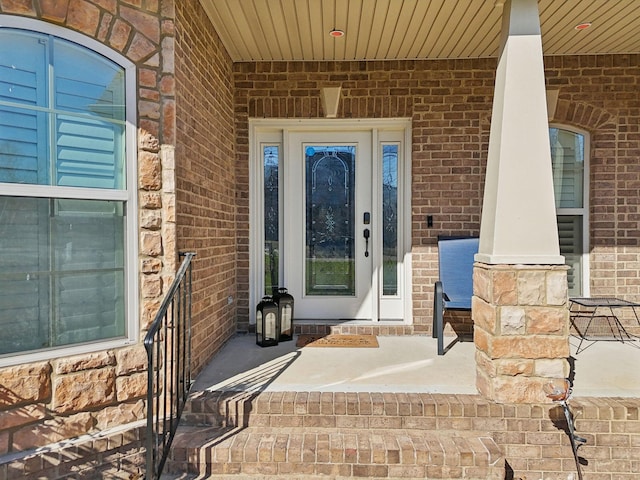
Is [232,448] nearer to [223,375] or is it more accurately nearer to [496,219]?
[223,375]

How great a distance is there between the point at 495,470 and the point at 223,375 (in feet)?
5.72

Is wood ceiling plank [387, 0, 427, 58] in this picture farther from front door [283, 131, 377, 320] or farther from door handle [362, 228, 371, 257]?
door handle [362, 228, 371, 257]

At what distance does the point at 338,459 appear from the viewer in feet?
6.83

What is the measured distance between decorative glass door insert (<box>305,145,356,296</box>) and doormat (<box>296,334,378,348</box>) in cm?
48

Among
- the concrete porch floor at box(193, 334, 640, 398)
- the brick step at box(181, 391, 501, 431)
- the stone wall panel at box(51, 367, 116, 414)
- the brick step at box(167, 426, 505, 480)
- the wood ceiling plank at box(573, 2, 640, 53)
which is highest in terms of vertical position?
the wood ceiling plank at box(573, 2, 640, 53)

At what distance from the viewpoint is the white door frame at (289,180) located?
3809 millimetres

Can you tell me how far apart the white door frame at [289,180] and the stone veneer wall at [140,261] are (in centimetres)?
153

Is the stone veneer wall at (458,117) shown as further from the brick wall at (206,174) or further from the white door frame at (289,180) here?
the brick wall at (206,174)

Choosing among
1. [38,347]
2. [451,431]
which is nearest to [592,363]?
[451,431]

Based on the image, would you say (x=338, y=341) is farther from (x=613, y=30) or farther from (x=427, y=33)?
(x=613, y=30)

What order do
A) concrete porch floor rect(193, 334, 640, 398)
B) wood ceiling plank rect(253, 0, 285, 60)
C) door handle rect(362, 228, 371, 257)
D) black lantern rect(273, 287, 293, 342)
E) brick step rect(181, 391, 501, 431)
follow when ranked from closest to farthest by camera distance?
1. brick step rect(181, 391, 501, 431)
2. concrete porch floor rect(193, 334, 640, 398)
3. wood ceiling plank rect(253, 0, 285, 60)
4. black lantern rect(273, 287, 293, 342)
5. door handle rect(362, 228, 371, 257)

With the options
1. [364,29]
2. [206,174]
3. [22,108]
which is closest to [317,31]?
[364,29]

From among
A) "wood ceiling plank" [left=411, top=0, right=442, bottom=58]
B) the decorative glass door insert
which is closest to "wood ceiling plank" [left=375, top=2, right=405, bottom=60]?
"wood ceiling plank" [left=411, top=0, right=442, bottom=58]

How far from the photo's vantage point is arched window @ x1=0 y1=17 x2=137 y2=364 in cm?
195
